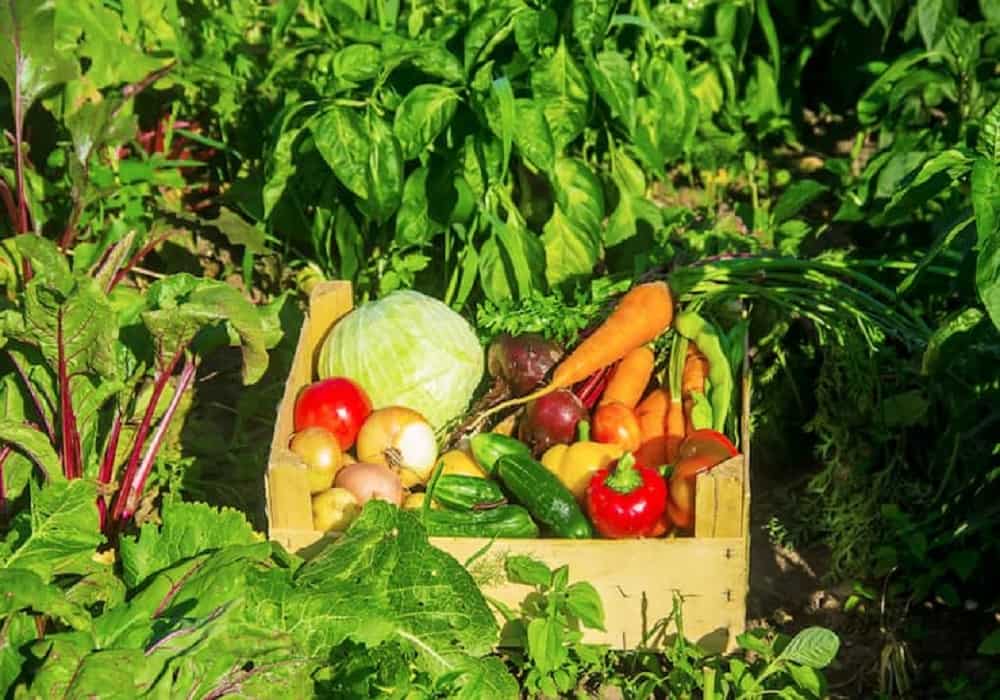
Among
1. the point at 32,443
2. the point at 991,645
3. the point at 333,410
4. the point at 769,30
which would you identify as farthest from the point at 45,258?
the point at 769,30

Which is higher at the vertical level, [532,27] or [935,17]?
[532,27]

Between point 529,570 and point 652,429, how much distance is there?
71 cm

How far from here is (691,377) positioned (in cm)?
395

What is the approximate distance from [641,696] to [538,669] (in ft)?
0.79

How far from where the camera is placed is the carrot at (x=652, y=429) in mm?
3830

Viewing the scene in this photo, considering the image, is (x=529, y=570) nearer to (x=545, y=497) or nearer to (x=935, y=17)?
(x=545, y=497)

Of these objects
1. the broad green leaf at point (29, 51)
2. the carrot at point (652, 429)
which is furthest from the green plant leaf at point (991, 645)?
the broad green leaf at point (29, 51)

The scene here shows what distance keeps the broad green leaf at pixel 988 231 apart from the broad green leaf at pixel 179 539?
1.64m

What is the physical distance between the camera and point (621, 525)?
11.4 feet

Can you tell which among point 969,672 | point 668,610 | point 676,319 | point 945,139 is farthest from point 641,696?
point 945,139

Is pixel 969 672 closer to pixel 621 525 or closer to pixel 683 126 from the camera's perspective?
pixel 621 525

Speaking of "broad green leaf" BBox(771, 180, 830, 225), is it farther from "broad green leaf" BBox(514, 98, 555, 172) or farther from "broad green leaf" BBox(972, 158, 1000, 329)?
"broad green leaf" BBox(972, 158, 1000, 329)

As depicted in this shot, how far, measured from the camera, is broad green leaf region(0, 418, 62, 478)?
3559 millimetres

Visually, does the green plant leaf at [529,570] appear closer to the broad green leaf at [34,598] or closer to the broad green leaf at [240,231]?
the broad green leaf at [34,598]
